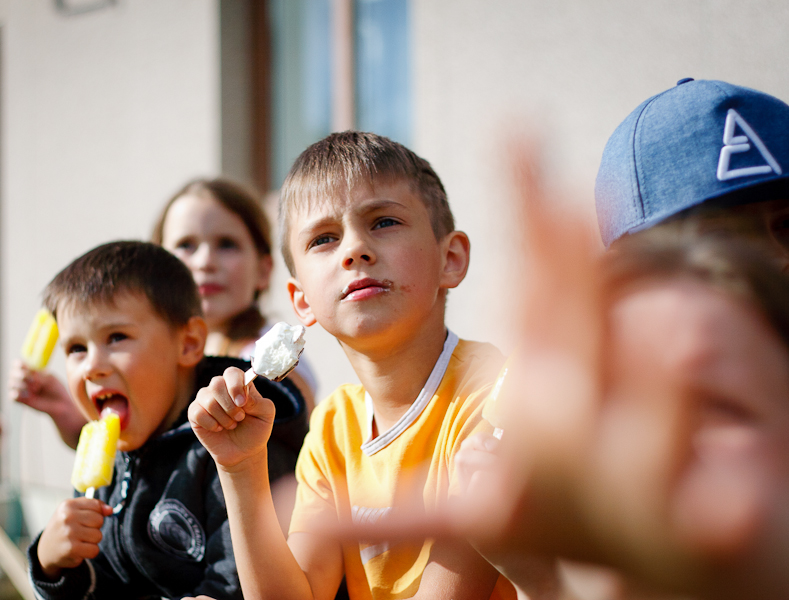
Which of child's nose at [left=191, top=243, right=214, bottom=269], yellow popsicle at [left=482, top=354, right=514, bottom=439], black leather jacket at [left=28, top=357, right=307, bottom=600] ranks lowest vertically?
black leather jacket at [left=28, top=357, right=307, bottom=600]

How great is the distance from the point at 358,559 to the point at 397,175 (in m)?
0.72

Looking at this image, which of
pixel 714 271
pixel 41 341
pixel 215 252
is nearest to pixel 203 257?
pixel 215 252

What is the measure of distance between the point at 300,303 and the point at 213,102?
227 centimetres

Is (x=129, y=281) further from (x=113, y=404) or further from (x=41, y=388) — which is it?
(x=41, y=388)

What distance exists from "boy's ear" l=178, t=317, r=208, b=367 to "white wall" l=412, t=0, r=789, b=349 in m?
0.73

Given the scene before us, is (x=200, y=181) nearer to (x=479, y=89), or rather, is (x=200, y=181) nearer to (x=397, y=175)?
(x=479, y=89)

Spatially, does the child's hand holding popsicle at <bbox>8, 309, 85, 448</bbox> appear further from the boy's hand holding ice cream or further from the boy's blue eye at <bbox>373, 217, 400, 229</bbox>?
the boy's blue eye at <bbox>373, 217, 400, 229</bbox>

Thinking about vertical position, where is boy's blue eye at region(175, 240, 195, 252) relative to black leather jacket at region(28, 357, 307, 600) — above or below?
above

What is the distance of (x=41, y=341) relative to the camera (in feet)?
5.86

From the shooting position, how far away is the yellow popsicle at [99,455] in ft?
4.66

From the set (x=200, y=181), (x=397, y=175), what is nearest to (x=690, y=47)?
(x=397, y=175)

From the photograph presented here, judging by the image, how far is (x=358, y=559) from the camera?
1.23m

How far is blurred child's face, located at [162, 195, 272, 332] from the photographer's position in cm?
219

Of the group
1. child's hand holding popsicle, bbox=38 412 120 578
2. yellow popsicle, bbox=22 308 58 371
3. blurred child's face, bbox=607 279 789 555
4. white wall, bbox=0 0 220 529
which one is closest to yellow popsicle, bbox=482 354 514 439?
blurred child's face, bbox=607 279 789 555
